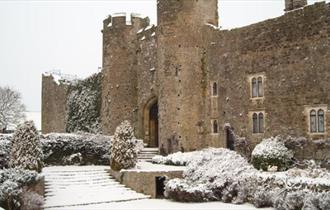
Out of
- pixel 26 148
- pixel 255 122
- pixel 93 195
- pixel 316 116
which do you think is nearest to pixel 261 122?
pixel 255 122

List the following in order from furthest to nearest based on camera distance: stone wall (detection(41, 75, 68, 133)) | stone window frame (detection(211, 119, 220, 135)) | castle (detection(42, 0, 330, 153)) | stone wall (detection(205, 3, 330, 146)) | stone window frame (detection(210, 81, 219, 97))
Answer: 1. stone wall (detection(41, 75, 68, 133))
2. stone window frame (detection(210, 81, 219, 97))
3. stone window frame (detection(211, 119, 220, 135))
4. castle (detection(42, 0, 330, 153))
5. stone wall (detection(205, 3, 330, 146))

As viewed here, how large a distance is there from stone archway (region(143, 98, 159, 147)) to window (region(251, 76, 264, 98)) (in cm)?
756

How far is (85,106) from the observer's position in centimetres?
3303

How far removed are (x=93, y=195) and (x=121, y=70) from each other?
13.2 m

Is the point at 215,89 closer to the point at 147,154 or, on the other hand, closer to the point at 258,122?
the point at 258,122

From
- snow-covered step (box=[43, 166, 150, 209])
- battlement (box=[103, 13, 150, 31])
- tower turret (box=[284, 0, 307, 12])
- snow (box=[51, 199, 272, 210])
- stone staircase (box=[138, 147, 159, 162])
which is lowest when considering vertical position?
snow (box=[51, 199, 272, 210])

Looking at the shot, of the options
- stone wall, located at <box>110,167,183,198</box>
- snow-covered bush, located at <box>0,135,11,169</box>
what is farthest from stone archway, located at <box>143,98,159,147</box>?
snow-covered bush, located at <box>0,135,11,169</box>

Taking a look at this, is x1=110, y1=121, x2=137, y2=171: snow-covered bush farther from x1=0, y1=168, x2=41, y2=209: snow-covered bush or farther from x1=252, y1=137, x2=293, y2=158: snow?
x1=252, y1=137, x2=293, y2=158: snow

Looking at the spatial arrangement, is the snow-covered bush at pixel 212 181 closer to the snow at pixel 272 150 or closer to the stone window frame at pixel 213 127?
the snow at pixel 272 150

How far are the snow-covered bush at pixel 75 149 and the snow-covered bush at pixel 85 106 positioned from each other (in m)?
9.52

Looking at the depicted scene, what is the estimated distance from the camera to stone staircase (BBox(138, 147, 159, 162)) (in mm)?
23558

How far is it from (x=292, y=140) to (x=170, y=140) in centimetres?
636

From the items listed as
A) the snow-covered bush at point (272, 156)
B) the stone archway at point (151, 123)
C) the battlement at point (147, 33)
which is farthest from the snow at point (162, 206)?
the battlement at point (147, 33)

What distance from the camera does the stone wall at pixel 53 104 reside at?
37500 mm
